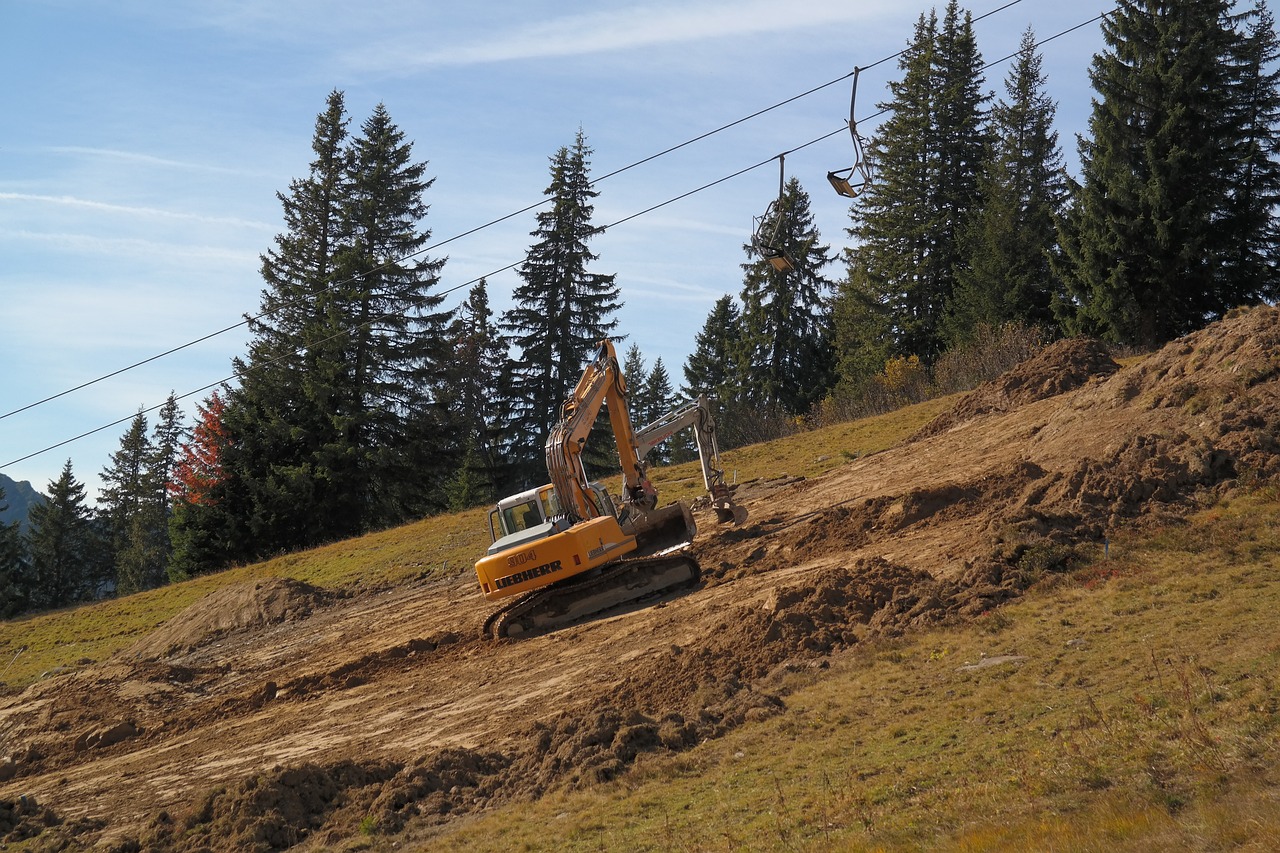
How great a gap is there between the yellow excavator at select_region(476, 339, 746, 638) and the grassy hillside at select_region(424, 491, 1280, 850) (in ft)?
21.3

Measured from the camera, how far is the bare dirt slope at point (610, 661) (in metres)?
11.9

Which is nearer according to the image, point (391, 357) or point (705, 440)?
point (705, 440)

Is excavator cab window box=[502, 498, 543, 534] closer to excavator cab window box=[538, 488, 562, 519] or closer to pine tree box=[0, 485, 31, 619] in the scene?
excavator cab window box=[538, 488, 562, 519]

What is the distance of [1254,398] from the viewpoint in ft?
56.2

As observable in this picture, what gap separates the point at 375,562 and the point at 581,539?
16277mm

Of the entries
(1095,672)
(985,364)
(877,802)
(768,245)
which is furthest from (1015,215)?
(877,802)

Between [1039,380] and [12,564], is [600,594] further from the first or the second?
[12,564]

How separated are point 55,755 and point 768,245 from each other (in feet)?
47.2

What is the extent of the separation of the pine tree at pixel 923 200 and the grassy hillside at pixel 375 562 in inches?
794

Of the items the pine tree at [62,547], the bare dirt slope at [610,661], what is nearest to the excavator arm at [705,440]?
the bare dirt slope at [610,661]

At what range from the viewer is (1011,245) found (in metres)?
49.8

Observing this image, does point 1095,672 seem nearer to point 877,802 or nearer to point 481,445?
point 877,802

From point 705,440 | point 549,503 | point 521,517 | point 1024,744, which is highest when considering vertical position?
point 705,440

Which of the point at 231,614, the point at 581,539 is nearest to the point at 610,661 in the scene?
the point at 581,539
